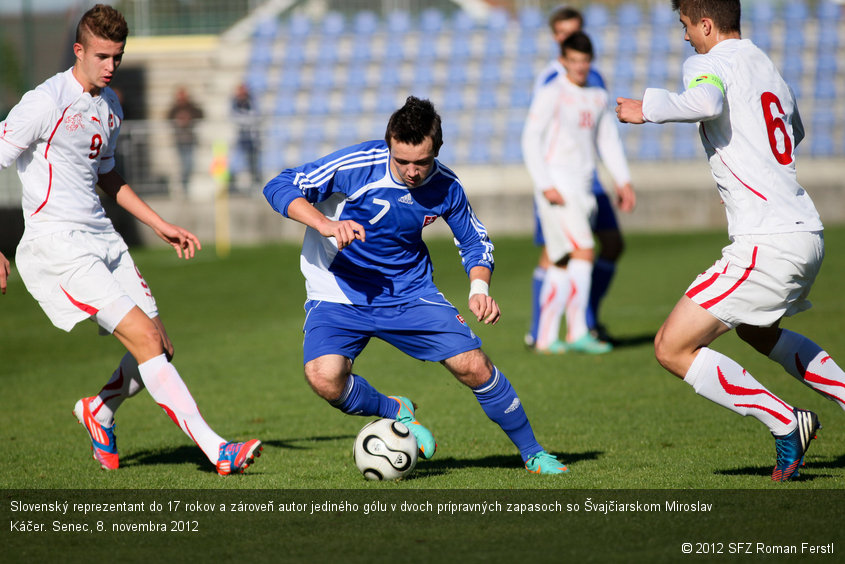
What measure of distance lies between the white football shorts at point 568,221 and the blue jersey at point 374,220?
3523 millimetres

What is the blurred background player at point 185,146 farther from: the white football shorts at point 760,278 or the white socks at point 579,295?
the white football shorts at point 760,278

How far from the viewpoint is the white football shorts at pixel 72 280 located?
15.8 ft

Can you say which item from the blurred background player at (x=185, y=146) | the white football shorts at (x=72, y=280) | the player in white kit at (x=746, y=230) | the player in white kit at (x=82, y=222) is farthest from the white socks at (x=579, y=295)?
the blurred background player at (x=185, y=146)

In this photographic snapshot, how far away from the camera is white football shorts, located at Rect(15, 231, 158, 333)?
15.8 feet

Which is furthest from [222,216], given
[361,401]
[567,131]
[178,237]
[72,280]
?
[361,401]

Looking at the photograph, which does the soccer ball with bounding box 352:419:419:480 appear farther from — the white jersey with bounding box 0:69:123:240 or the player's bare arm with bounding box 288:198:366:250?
the white jersey with bounding box 0:69:123:240

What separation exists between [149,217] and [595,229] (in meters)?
4.60

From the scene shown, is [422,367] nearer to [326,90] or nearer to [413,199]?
[413,199]

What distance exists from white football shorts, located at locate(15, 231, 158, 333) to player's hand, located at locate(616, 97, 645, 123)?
7.91ft

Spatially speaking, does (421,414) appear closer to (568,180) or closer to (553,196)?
(553,196)

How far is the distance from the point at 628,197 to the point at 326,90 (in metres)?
16.3

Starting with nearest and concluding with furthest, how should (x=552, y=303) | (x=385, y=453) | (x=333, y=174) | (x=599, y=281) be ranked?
(x=385, y=453) → (x=333, y=174) → (x=552, y=303) → (x=599, y=281)

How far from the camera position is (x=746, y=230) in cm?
431

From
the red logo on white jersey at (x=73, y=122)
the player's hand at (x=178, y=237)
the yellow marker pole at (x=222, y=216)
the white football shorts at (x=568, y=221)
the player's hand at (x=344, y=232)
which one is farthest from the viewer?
the yellow marker pole at (x=222, y=216)
